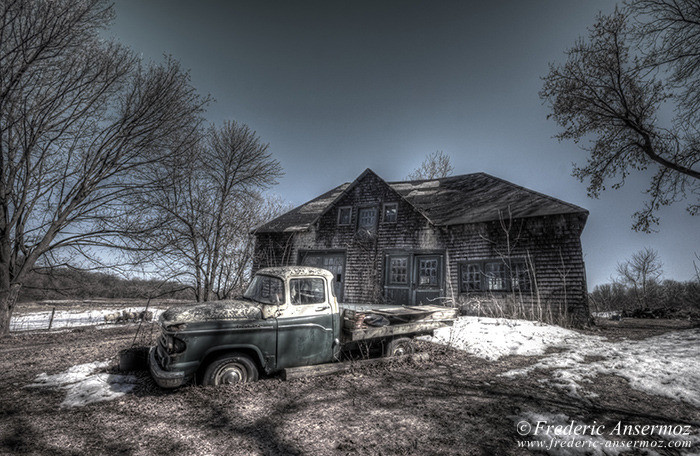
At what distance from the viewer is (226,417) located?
3.31 metres

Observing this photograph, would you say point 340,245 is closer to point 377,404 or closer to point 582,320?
point 582,320

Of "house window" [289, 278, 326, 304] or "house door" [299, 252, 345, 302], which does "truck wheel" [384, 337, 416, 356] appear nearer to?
"house window" [289, 278, 326, 304]

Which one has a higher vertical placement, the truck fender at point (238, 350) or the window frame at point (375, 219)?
the window frame at point (375, 219)

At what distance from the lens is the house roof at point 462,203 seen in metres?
11.5

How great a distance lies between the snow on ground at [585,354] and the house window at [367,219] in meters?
6.41

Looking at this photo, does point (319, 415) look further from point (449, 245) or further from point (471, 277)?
point (449, 245)

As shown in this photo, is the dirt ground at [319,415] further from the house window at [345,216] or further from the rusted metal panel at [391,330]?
the house window at [345,216]

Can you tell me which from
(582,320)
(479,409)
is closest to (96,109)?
(479,409)

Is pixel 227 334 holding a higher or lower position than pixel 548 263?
lower

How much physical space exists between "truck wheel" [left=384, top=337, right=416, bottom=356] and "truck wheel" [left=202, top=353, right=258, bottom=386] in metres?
2.60

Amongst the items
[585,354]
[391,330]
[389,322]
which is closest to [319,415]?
[391,330]

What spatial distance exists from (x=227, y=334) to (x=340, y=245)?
1084cm

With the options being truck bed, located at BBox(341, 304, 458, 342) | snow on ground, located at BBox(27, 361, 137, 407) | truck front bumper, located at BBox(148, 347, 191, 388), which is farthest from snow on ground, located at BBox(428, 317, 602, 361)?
snow on ground, located at BBox(27, 361, 137, 407)

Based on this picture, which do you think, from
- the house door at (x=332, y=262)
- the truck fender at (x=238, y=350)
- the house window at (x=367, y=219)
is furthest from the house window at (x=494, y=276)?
the truck fender at (x=238, y=350)
